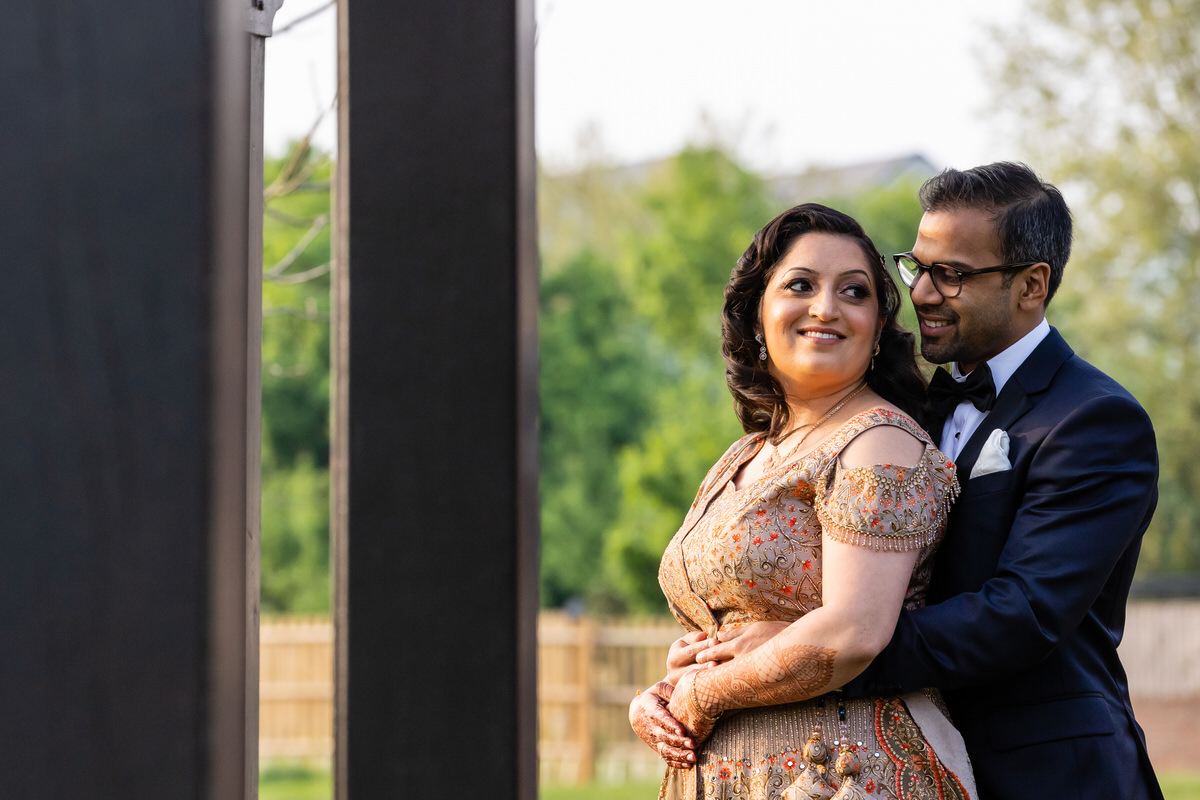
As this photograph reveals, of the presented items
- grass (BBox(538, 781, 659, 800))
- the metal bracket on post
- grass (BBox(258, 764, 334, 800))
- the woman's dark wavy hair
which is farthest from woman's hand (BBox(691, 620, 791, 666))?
grass (BBox(258, 764, 334, 800))

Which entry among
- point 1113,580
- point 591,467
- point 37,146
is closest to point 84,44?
point 37,146

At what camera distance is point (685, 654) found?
219 centimetres

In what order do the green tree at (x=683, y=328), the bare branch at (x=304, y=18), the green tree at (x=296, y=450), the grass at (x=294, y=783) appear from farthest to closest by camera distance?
1. the green tree at (x=296, y=450)
2. the green tree at (x=683, y=328)
3. the grass at (x=294, y=783)
4. the bare branch at (x=304, y=18)

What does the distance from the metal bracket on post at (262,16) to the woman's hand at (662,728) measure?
4.42 feet

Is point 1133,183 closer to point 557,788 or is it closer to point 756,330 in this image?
point 557,788

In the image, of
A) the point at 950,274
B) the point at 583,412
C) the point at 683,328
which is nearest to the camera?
the point at 950,274

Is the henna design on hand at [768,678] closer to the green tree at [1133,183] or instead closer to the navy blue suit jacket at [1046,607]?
the navy blue suit jacket at [1046,607]

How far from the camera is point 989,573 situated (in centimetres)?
203

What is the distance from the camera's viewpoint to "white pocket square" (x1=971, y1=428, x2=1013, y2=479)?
204 centimetres

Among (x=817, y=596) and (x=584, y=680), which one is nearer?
(x=817, y=596)

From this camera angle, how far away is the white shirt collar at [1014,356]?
2.21 meters

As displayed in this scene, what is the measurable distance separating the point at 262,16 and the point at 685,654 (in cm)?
139

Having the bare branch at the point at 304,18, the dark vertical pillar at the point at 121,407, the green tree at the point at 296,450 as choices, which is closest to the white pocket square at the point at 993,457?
the dark vertical pillar at the point at 121,407

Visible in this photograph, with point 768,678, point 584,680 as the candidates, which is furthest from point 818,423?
point 584,680
